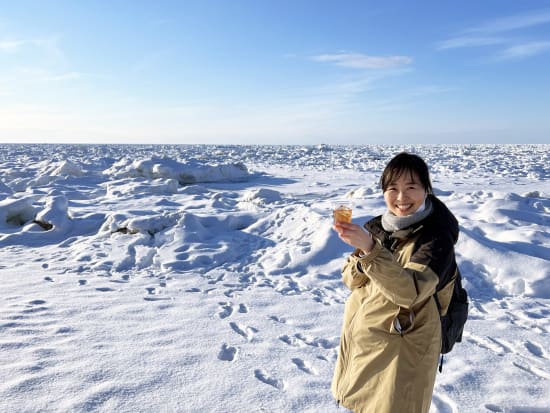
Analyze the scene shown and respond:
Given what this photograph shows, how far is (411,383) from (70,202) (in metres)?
11.8

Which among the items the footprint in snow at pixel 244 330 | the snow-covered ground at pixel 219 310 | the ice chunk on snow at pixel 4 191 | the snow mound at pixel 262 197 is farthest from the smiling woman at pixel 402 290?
the ice chunk on snow at pixel 4 191

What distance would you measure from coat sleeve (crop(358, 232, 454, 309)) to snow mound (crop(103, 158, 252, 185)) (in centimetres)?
1641

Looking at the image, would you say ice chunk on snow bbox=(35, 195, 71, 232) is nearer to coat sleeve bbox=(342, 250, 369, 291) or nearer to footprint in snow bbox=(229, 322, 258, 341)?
footprint in snow bbox=(229, 322, 258, 341)

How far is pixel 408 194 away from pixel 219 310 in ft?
10.4

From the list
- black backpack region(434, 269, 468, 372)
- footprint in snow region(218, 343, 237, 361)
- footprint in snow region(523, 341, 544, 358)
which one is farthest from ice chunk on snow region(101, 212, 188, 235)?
black backpack region(434, 269, 468, 372)

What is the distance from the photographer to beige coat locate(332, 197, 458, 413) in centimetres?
118

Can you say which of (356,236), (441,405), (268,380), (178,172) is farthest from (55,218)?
(178,172)

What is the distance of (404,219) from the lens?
52.4 inches

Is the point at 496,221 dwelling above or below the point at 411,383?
below

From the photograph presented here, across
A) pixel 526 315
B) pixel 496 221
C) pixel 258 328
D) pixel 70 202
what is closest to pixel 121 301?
pixel 258 328

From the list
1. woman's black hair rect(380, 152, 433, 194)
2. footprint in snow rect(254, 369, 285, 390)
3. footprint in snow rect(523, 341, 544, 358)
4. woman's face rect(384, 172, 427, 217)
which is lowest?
footprint in snow rect(523, 341, 544, 358)

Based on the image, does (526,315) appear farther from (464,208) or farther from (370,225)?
(464,208)

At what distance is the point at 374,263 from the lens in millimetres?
1178

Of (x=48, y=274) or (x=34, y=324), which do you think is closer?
(x=34, y=324)
